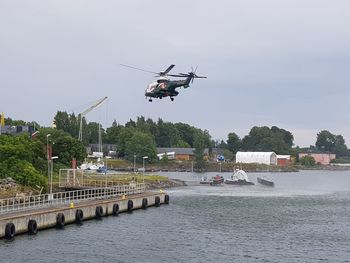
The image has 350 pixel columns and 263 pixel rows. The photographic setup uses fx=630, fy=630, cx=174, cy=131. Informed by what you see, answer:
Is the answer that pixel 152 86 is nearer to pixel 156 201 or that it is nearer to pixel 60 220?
pixel 60 220

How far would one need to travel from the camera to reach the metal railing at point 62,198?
77188 millimetres

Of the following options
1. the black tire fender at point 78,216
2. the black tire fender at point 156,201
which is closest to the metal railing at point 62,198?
the black tire fender at point 78,216

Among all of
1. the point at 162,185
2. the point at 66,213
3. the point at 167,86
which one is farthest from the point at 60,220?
the point at 162,185

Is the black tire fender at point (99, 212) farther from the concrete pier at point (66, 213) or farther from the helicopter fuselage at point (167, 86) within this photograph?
the helicopter fuselage at point (167, 86)

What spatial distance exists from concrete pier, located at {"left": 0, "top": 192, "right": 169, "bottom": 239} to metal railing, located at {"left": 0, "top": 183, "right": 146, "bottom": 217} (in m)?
1.26

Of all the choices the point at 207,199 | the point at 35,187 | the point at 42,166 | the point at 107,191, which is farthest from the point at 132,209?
the point at 207,199

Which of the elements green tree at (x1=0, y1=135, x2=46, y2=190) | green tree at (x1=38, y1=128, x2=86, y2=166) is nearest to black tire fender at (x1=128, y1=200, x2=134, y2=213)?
green tree at (x1=0, y1=135, x2=46, y2=190)

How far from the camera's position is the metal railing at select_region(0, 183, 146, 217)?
3039 inches

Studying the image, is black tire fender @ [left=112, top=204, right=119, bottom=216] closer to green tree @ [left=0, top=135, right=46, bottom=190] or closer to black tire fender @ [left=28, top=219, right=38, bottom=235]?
green tree @ [left=0, top=135, right=46, bottom=190]

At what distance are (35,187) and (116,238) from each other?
31.5 metres

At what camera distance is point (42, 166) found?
393 feet

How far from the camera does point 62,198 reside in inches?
3602

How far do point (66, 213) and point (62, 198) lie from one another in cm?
1186

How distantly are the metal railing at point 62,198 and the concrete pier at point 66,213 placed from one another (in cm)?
126
